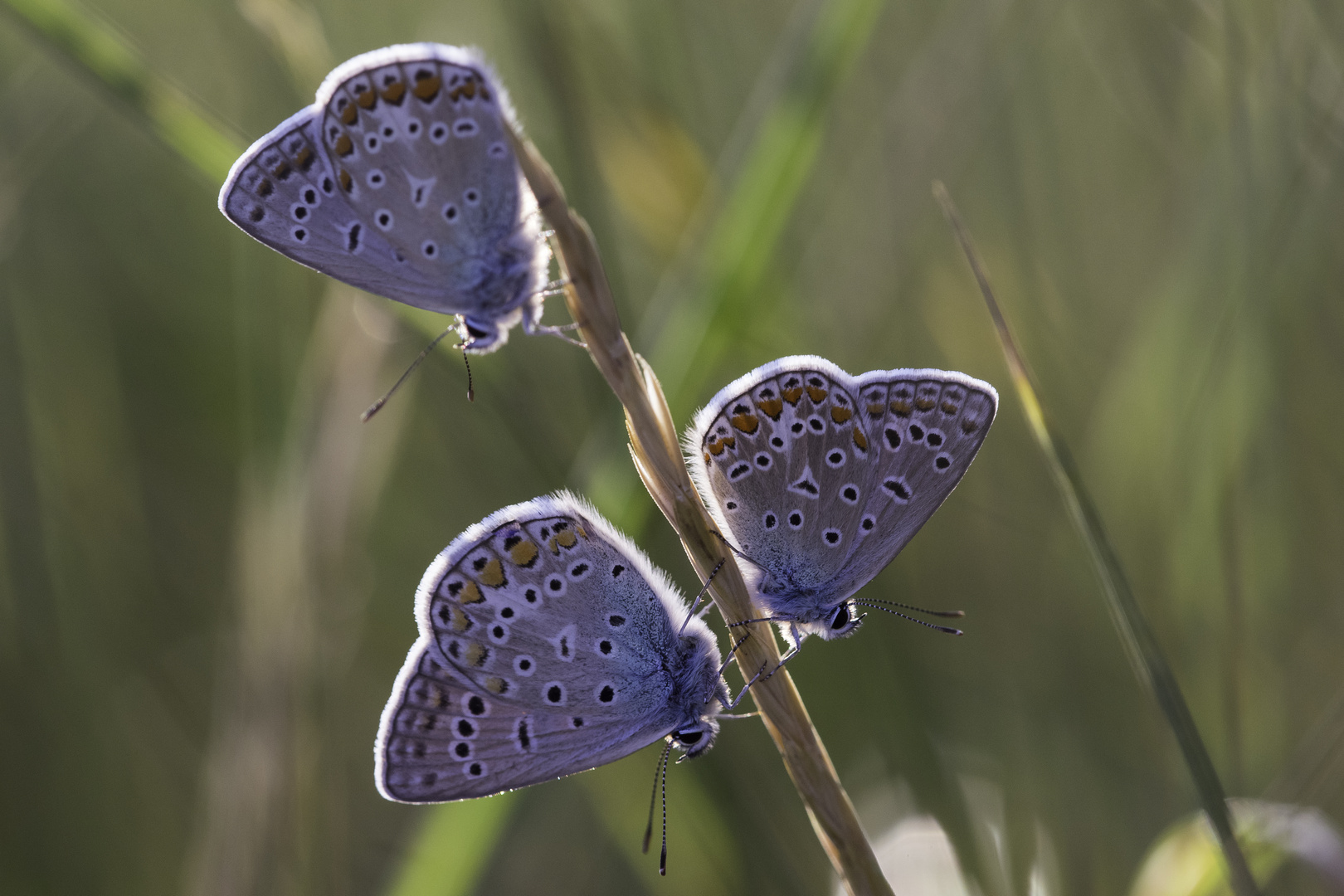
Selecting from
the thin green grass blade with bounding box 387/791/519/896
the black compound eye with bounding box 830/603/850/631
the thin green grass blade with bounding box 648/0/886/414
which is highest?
the thin green grass blade with bounding box 648/0/886/414

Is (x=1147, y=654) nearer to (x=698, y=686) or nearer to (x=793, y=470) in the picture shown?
(x=793, y=470)

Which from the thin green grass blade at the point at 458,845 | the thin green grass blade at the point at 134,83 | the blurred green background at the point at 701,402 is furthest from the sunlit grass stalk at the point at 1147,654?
the thin green grass blade at the point at 134,83

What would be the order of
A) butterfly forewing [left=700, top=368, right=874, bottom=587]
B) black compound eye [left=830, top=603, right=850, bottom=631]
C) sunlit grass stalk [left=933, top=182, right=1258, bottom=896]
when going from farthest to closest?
black compound eye [left=830, top=603, right=850, bottom=631] < butterfly forewing [left=700, top=368, right=874, bottom=587] < sunlit grass stalk [left=933, top=182, right=1258, bottom=896]

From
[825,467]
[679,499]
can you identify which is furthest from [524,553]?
[825,467]

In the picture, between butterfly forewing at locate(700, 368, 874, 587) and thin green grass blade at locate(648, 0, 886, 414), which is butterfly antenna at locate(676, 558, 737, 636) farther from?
thin green grass blade at locate(648, 0, 886, 414)

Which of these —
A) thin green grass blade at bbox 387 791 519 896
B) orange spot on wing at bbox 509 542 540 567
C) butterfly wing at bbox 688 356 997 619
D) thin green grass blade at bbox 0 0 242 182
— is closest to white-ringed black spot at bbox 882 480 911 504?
butterfly wing at bbox 688 356 997 619

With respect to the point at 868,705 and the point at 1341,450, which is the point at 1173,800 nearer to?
the point at 868,705

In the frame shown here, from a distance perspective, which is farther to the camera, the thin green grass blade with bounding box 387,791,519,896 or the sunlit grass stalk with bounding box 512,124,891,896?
the thin green grass blade with bounding box 387,791,519,896
